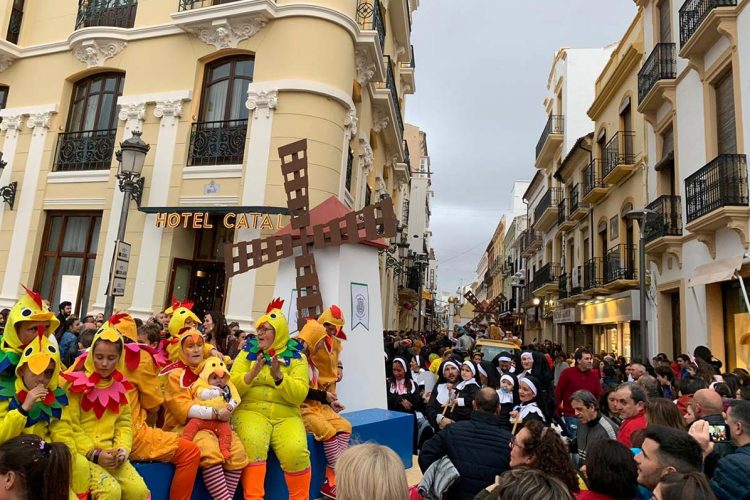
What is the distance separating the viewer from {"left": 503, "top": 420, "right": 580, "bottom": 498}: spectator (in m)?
2.93

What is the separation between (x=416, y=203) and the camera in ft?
130

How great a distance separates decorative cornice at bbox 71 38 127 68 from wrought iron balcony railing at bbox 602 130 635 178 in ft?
51.0

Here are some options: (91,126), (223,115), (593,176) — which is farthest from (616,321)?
(91,126)

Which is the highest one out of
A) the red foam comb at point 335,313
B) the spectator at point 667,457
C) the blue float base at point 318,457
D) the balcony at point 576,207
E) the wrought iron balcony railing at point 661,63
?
the wrought iron balcony railing at point 661,63

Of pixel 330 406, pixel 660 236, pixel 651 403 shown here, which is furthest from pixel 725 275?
pixel 330 406

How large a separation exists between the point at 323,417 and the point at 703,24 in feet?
37.7

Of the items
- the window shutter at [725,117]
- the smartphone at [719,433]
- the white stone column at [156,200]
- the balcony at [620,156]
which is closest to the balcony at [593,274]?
the balcony at [620,156]

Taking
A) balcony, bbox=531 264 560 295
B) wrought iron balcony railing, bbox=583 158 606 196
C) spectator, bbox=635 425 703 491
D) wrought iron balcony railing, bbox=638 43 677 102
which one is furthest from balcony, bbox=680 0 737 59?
balcony, bbox=531 264 560 295

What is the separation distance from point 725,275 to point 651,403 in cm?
745

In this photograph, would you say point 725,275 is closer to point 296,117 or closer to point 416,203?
point 296,117

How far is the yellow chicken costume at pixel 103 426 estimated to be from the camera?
3.20m

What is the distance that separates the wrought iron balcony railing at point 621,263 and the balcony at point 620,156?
2401 mm

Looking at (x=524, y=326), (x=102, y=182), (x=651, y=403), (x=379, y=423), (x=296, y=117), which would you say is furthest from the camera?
(x=524, y=326)

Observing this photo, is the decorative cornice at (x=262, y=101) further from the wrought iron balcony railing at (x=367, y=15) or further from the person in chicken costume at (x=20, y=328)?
the person in chicken costume at (x=20, y=328)
